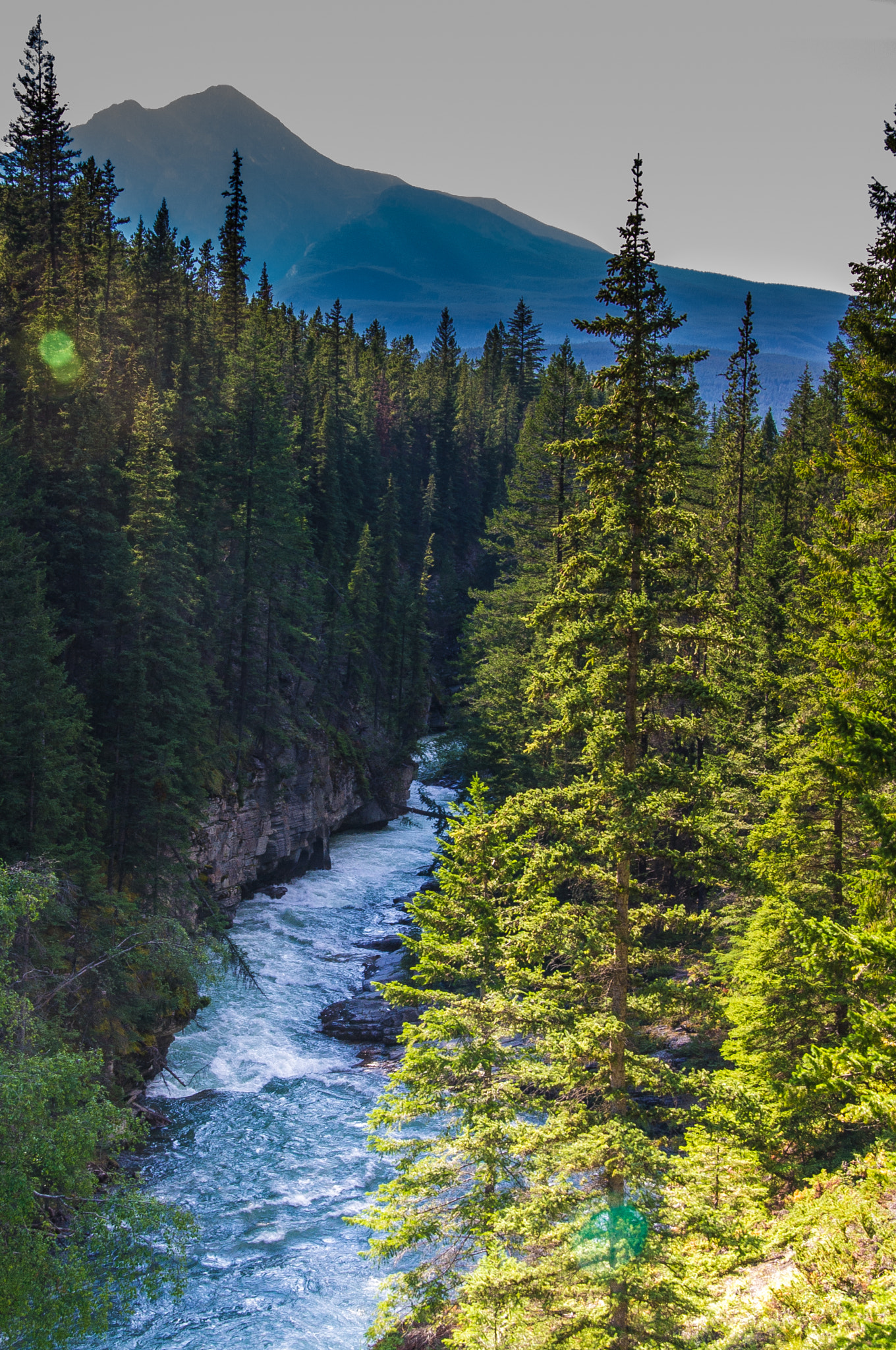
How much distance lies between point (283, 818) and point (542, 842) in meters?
19.8

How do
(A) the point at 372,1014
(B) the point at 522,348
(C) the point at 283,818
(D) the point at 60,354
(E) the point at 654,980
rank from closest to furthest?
1. (E) the point at 654,980
2. (A) the point at 372,1014
3. (D) the point at 60,354
4. (C) the point at 283,818
5. (B) the point at 522,348

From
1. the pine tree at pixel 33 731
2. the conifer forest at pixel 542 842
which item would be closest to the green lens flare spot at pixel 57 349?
the conifer forest at pixel 542 842

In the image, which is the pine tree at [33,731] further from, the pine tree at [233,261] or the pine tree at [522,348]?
the pine tree at [522,348]

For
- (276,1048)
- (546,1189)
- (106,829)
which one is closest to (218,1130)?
(276,1048)

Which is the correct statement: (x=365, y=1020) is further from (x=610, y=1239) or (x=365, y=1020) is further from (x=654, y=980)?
(x=610, y=1239)

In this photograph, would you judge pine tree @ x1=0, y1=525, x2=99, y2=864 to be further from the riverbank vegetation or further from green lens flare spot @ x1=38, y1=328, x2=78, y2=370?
green lens flare spot @ x1=38, y1=328, x2=78, y2=370

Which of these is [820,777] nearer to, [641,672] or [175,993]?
[641,672]

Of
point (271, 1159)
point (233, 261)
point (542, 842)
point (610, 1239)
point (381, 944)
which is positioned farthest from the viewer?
point (233, 261)

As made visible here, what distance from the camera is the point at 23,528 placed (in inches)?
1047

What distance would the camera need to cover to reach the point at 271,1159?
832 inches

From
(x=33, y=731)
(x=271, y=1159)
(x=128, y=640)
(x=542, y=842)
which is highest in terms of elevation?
(x=128, y=640)

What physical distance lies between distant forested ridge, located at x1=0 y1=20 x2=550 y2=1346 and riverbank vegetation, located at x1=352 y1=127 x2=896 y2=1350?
5.07 meters

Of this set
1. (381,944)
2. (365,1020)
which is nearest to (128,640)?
(365,1020)

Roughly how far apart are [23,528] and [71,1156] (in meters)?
20.6
